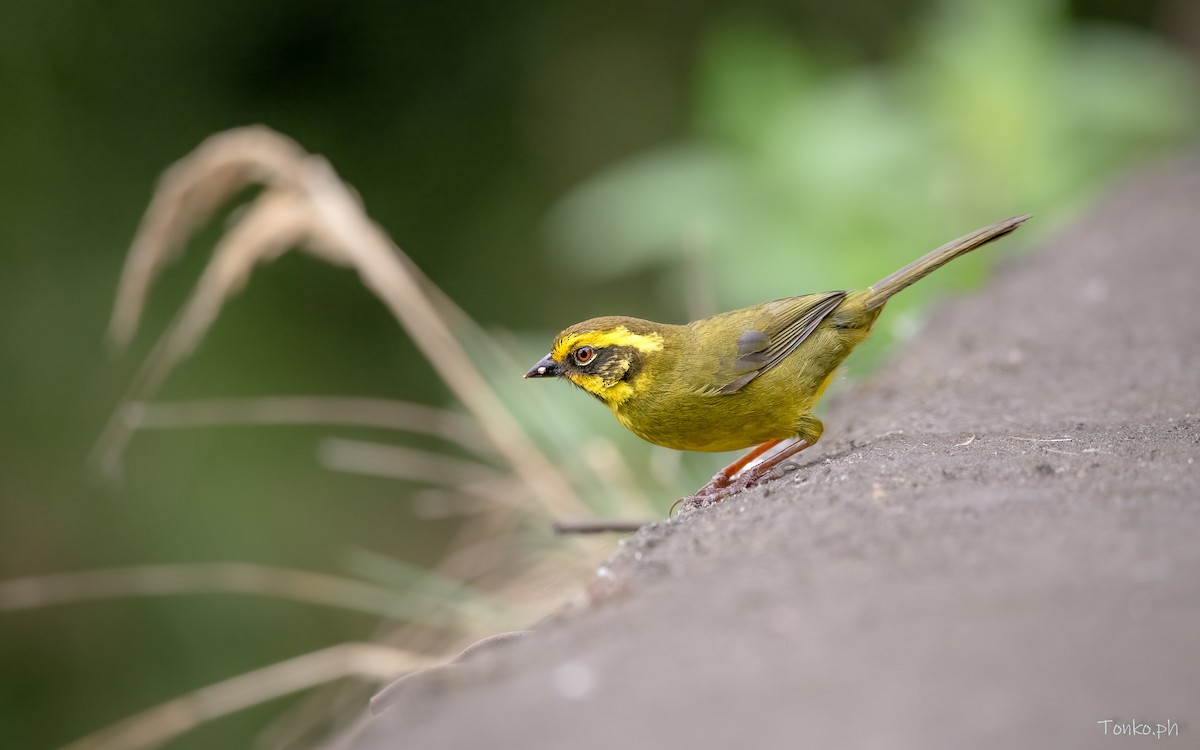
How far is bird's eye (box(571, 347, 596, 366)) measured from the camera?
4441 mm

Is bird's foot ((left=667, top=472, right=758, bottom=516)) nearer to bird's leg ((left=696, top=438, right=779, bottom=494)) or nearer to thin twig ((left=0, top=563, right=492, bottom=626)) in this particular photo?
bird's leg ((left=696, top=438, right=779, bottom=494))

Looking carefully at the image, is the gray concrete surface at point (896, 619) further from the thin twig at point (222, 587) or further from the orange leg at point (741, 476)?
the thin twig at point (222, 587)

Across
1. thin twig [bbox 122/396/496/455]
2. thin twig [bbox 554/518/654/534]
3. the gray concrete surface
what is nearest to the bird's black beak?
thin twig [bbox 554/518/654/534]

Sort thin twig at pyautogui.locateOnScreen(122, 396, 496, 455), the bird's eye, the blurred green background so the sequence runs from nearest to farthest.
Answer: the bird's eye → thin twig at pyautogui.locateOnScreen(122, 396, 496, 455) → the blurred green background

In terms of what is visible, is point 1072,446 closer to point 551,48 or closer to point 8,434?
point 8,434

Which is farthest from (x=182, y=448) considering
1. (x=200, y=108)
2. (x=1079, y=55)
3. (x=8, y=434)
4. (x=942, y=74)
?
(x=1079, y=55)

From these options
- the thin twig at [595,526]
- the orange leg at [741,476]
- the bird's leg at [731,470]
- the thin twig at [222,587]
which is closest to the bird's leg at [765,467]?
the orange leg at [741,476]

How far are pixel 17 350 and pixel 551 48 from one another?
5.09m

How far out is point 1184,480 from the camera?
8.65 ft

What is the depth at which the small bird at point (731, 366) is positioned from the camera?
4234mm

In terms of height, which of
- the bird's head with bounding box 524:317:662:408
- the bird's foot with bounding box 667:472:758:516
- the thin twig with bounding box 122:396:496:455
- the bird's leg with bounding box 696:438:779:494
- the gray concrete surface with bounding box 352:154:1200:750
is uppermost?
the thin twig with bounding box 122:396:496:455

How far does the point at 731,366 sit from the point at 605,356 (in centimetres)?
47

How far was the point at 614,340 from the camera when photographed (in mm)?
4418

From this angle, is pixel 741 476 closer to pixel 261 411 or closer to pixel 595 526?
pixel 595 526
